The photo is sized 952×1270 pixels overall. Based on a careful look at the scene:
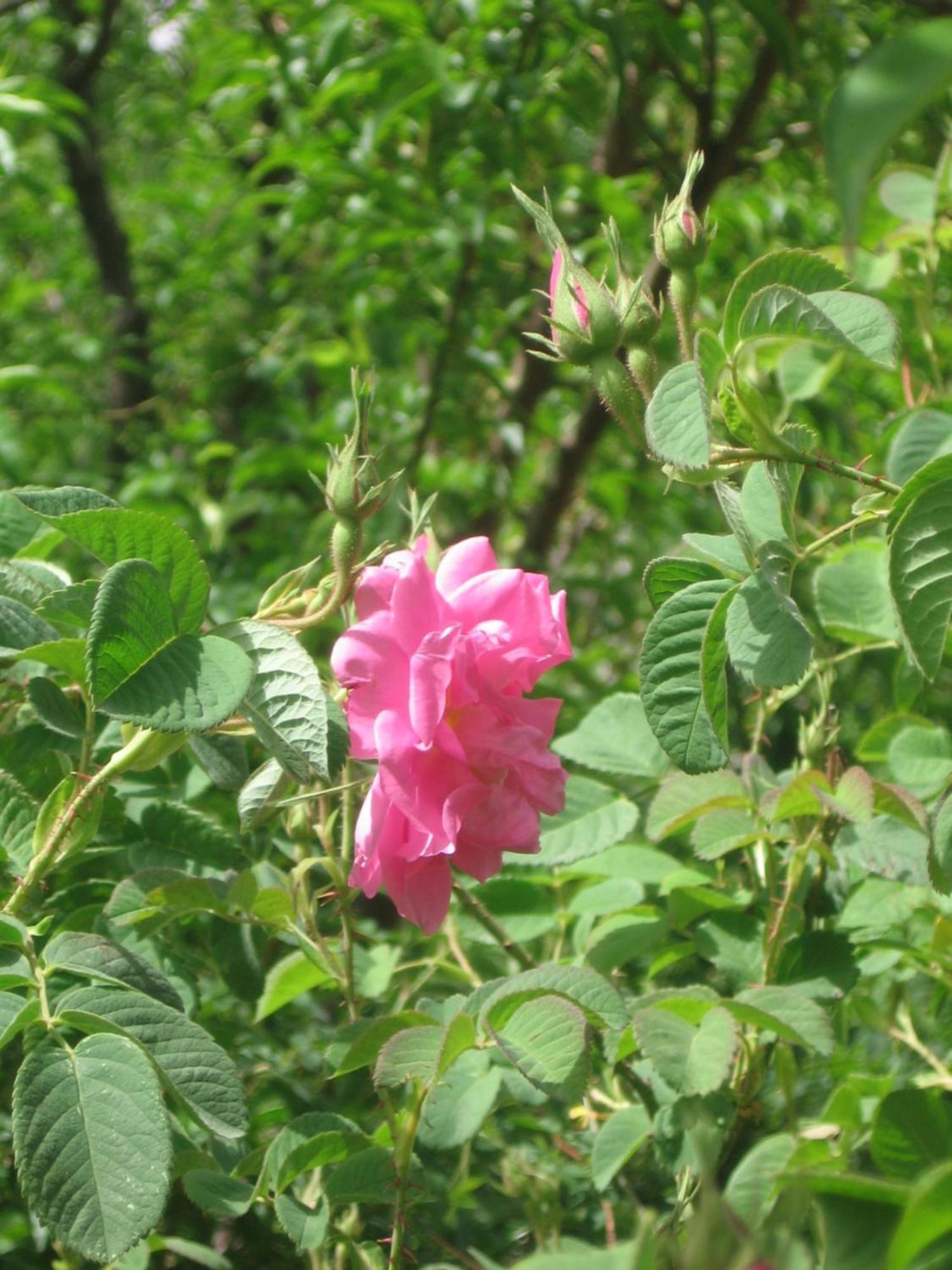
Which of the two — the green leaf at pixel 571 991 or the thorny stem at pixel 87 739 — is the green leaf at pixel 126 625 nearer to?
the thorny stem at pixel 87 739

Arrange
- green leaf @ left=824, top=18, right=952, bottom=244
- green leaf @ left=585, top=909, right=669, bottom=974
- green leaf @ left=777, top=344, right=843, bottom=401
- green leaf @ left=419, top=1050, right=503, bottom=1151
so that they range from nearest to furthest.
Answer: green leaf @ left=824, top=18, right=952, bottom=244, green leaf @ left=419, top=1050, right=503, bottom=1151, green leaf @ left=585, top=909, right=669, bottom=974, green leaf @ left=777, top=344, right=843, bottom=401

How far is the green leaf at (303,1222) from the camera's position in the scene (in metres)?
0.67

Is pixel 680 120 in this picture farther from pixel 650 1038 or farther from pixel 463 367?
pixel 650 1038

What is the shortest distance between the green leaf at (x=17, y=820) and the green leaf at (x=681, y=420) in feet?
1.22

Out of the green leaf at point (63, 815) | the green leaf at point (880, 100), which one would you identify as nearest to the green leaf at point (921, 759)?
the green leaf at point (63, 815)

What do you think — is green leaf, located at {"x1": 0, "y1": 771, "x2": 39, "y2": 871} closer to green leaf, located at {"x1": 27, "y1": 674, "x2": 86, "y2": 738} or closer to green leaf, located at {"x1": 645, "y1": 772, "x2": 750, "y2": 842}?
green leaf, located at {"x1": 27, "y1": 674, "x2": 86, "y2": 738}

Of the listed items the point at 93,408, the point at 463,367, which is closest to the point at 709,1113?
the point at 463,367

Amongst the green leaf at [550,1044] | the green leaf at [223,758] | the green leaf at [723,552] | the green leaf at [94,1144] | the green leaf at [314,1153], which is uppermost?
the green leaf at [723,552]

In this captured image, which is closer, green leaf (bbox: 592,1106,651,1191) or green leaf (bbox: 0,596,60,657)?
green leaf (bbox: 0,596,60,657)

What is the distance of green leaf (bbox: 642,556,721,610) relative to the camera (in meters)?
0.67

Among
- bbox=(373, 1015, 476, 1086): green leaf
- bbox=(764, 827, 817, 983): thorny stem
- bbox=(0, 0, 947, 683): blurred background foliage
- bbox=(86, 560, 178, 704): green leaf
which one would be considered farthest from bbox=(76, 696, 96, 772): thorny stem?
bbox=(0, 0, 947, 683): blurred background foliage

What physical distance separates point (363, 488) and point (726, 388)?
0.18 metres

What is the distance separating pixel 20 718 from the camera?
830 mm

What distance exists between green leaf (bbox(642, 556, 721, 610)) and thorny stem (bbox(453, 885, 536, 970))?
8.1 inches
